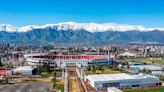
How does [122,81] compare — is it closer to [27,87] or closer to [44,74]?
[27,87]

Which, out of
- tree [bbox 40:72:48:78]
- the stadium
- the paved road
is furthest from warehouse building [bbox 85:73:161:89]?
the stadium

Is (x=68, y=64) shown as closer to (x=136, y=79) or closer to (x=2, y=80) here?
(x=2, y=80)

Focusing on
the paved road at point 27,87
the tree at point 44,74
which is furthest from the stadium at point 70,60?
the paved road at point 27,87

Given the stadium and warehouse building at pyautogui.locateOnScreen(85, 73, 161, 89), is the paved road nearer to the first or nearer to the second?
warehouse building at pyautogui.locateOnScreen(85, 73, 161, 89)

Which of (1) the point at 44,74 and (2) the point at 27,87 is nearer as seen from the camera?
(2) the point at 27,87

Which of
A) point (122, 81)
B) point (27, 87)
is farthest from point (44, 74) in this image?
point (122, 81)

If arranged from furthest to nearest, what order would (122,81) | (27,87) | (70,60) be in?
(70,60) → (27,87) → (122,81)

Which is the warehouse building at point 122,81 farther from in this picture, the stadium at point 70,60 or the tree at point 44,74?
the stadium at point 70,60

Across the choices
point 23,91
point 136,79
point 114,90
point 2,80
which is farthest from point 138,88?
point 2,80
